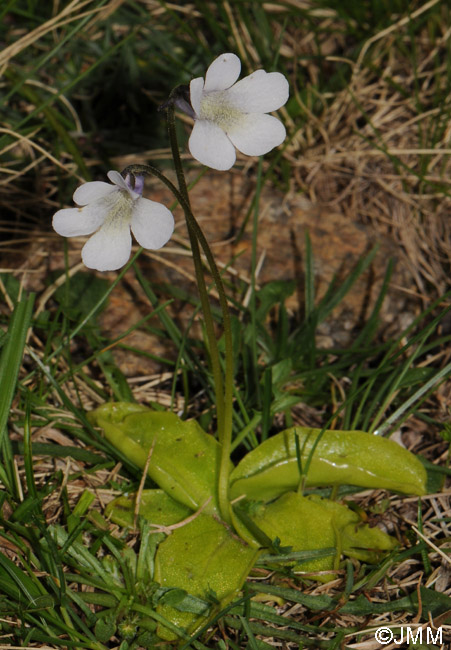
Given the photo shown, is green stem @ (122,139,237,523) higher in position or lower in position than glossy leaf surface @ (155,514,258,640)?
higher

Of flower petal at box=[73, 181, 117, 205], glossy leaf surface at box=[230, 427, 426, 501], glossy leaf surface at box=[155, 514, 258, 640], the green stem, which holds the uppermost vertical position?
flower petal at box=[73, 181, 117, 205]

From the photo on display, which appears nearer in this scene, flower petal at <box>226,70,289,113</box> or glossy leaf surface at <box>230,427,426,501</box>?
flower petal at <box>226,70,289,113</box>

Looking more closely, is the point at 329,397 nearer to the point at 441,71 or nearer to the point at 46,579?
the point at 46,579

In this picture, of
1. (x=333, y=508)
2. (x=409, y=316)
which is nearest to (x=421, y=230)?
(x=409, y=316)

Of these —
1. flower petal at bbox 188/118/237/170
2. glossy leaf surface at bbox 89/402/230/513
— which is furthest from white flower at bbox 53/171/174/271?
glossy leaf surface at bbox 89/402/230/513

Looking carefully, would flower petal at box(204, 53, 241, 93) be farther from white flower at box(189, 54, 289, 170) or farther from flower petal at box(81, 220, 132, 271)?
flower petal at box(81, 220, 132, 271)

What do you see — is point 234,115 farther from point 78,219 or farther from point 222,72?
point 78,219
